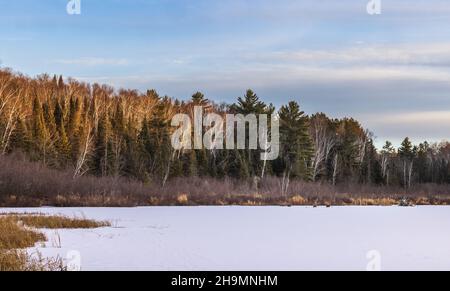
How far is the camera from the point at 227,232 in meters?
16.5

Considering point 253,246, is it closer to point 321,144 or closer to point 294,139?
point 294,139

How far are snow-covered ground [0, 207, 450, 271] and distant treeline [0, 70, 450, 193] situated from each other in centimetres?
2409

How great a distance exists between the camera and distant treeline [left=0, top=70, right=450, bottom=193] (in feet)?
153

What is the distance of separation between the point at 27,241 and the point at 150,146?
39641 mm

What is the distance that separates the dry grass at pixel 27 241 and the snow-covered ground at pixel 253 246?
1.62 ft

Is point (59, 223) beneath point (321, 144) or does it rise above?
beneath

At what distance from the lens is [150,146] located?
2051 inches

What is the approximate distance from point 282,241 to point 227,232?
8.16 ft

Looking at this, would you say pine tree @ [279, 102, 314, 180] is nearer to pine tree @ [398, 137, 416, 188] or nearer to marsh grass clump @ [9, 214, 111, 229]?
pine tree @ [398, 137, 416, 188]

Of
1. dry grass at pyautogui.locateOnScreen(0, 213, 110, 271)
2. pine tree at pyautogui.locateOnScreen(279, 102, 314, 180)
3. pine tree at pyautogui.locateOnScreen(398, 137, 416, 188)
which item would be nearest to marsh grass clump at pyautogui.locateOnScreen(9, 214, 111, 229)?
dry grass at pyautogui.locateOnScreen(0, 213, 110, 271)

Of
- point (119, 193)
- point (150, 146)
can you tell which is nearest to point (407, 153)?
point (150, 146)

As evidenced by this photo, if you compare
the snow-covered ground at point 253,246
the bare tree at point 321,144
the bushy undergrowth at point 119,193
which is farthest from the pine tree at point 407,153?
the snow-covered ground at point 253,246

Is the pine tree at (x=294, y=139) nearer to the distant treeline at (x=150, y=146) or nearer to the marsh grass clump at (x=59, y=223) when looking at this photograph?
the distant treeline at (x=150, y=146)
